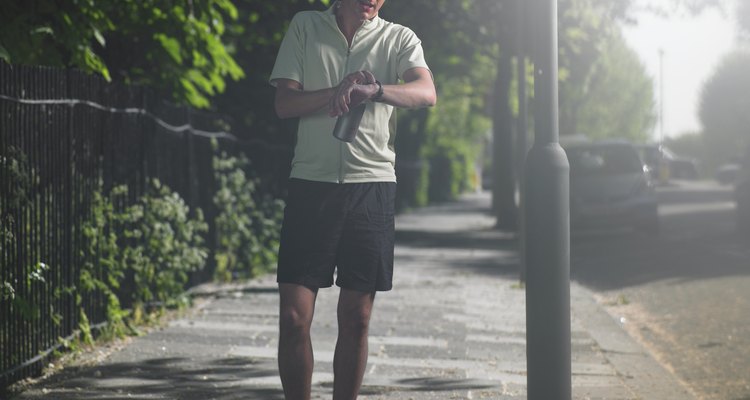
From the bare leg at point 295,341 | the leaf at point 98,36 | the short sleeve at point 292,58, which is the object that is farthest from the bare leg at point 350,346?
the leaf at point 98,36

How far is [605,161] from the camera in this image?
21.0 m

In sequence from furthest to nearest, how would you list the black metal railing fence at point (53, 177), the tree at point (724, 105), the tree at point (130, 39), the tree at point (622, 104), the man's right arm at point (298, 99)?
the tree at point (724, 105) < the tree at point (622, 104) < the tree at point (130, 39) < the black metal railing fence at point (53, 177) < the man's right arm at point (298, 99)

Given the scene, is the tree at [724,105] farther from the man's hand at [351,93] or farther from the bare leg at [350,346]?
the man's hand at [351,93]

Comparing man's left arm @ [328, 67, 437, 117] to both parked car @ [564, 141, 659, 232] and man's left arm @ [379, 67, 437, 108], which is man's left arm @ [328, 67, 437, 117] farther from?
parked car @ [564, 141, 659, 232]

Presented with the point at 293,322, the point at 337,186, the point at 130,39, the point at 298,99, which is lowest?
the point at 293,322

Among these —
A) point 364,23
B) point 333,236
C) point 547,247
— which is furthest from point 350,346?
point 364,23

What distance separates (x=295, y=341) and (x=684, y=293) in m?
8.50

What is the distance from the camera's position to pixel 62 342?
6918mm

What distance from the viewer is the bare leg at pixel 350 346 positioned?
14.5 ft

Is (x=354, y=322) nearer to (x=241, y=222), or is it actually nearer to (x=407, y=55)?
(x=407, y=55)

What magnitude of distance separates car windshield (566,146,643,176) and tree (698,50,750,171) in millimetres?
77664

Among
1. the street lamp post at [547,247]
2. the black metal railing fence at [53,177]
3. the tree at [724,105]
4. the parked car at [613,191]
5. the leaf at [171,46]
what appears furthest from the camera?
the tree at [724,105]

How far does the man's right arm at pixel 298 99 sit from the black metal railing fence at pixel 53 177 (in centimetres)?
202

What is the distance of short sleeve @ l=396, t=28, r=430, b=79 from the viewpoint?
4.48 metres
